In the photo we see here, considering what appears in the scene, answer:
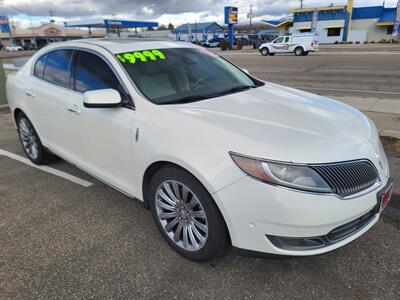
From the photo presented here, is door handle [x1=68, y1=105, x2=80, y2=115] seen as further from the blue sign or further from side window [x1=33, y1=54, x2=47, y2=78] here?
the blue sign

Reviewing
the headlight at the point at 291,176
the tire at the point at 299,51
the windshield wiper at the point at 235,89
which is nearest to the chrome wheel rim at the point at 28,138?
the windshield wiper at the point at 235,89

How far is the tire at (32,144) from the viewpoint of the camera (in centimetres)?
446

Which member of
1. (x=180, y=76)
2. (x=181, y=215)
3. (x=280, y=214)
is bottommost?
(x=181, y=215)

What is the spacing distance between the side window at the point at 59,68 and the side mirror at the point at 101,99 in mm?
975

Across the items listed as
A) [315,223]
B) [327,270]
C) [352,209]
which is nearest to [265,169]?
[315,223]

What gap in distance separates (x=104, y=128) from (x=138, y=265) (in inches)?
48.7

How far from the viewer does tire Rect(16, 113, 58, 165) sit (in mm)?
4465

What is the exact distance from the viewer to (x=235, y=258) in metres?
2.72

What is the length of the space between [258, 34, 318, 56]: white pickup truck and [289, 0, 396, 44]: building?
27368mm

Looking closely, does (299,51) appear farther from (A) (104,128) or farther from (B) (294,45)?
(A) (104,128)

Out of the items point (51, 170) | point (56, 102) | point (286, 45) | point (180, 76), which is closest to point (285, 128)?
point (180, 76)

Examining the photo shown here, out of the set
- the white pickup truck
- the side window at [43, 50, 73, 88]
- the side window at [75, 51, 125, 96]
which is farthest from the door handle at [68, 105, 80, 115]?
the white pickup truck

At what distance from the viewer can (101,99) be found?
2785 millimetres

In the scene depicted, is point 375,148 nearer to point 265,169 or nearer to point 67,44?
point 265,169
